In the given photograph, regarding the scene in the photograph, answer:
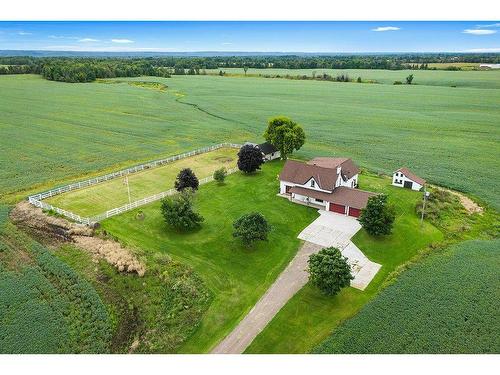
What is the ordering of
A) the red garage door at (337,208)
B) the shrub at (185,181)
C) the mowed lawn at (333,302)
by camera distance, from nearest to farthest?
1. the mowed lawn at (333,302)
2. the red garage door at (337,208)
3. the shrub at (185,181)

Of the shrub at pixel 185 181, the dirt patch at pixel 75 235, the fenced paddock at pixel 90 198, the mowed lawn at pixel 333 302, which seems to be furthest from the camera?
the shrub at pixel 185 181

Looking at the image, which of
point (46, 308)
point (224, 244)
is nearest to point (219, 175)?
point (224, 244)

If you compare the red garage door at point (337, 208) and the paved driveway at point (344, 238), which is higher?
the red garage door at point (337, 208)

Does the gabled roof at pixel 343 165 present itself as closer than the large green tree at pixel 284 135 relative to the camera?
Yes

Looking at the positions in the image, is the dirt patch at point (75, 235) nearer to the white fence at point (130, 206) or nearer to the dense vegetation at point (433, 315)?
the white fence at point (130, 206)

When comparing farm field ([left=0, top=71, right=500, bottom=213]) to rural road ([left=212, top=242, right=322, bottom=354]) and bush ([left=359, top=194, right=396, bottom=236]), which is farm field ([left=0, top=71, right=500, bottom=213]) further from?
rural road ([left=212, top=242, right=322, bottom=354])

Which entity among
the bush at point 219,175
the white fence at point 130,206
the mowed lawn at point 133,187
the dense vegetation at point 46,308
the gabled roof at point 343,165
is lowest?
the dense vegetation at point 46,308

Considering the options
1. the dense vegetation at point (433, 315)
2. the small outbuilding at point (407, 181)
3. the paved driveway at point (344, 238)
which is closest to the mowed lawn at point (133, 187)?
the paved driveway at point (344, 238)
